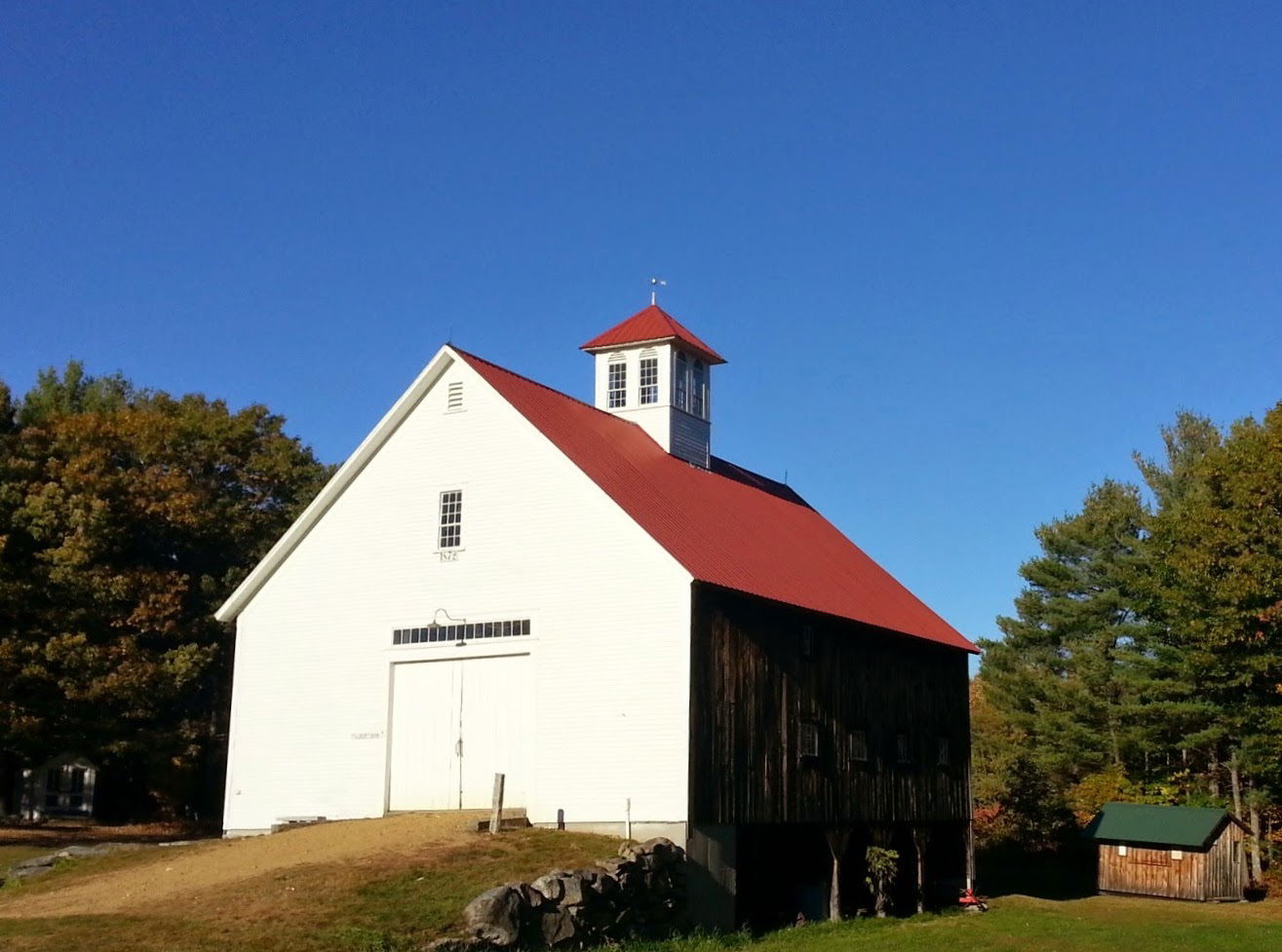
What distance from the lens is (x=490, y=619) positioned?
2795cm

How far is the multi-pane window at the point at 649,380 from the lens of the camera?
34875 millimetres

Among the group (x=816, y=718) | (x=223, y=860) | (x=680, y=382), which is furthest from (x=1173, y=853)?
(x=223, y=860)

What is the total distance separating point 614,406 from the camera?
116ft

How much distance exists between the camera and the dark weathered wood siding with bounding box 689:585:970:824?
26.1 m

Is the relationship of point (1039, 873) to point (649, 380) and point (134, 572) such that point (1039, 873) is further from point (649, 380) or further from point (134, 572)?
point (134, 572)

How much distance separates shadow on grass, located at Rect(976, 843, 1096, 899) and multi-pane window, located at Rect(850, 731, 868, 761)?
978cm

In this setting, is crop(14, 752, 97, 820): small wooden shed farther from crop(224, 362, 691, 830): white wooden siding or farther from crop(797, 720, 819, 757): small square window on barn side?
crop(797, 720, 819, 757): small square window on barn side

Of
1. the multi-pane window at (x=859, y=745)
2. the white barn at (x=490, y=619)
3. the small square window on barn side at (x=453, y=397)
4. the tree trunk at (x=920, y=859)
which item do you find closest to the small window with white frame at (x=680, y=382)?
the white barn at (x=490, y=619)

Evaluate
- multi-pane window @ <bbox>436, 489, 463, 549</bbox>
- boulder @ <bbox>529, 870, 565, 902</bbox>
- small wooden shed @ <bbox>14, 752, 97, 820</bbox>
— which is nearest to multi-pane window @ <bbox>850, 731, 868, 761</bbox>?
multi-pane window @ <bbox>436, 489, 463, 549</bbox>

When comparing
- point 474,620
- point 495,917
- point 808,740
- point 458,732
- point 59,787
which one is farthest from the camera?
point 59,787

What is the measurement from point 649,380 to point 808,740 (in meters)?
9.76

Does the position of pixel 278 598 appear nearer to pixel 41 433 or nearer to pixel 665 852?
pixel 665 852

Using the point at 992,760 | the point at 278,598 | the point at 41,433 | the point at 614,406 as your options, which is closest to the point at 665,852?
the point at 278,598

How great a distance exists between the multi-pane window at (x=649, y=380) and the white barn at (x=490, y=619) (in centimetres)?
276
